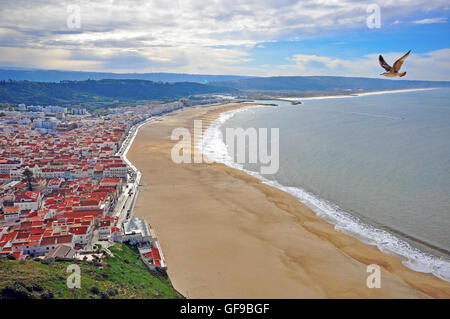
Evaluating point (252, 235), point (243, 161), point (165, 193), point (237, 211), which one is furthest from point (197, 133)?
point (252, 235)

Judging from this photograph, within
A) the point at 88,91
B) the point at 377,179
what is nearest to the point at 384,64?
the point at 377,179

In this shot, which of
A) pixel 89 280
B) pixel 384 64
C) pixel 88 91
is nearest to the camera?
pixel 384 64

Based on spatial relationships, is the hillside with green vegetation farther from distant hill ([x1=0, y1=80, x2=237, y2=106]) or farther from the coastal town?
distant hill ([x1=0, y1=80, x2=237, y2=106])

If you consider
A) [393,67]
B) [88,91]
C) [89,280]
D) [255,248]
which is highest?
[88,91]

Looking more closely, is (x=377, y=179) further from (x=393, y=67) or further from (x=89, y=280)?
(x=89, y=280)

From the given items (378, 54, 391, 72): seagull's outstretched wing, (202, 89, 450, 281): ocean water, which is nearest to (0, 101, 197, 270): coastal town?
(202, 89, 450, 281): ocean water

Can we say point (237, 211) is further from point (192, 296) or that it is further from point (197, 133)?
point (197, 133)

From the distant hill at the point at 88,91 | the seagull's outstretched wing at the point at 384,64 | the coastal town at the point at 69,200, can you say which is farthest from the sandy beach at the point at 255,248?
the distant hill at the point at 88,91
